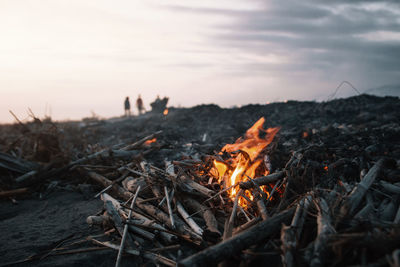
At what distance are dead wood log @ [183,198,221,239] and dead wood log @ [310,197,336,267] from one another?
48.3 inches

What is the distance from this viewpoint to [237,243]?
2562 mm

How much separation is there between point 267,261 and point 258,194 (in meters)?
1.12

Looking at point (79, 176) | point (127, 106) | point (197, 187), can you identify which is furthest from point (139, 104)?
point (197, 187)

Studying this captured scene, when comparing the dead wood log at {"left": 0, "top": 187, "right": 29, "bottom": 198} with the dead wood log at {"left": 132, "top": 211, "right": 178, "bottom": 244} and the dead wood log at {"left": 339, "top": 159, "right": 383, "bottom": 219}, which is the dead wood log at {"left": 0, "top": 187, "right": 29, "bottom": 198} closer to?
the dead wood log at {"left": 132, "top": 211, "right": 178, "bottom": 244}

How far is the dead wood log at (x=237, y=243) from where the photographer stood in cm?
234

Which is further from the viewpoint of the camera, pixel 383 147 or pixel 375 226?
pixel 383 147

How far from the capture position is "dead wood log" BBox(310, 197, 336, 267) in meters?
2.19

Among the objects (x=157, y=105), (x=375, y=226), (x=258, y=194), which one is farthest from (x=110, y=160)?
(x=157, y=105)

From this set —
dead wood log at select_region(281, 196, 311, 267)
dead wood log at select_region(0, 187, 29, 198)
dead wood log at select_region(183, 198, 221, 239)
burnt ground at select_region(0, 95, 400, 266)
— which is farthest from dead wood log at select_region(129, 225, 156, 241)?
dead wood log at select_region(0, 187, 29, 198)

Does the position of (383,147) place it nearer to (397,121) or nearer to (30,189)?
(397,121)

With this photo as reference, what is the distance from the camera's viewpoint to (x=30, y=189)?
20.0ft

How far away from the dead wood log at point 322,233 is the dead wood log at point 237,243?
1.14 ft

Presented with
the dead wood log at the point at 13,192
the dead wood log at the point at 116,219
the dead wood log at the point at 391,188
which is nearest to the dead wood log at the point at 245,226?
the dead wood log at the point at 116,219

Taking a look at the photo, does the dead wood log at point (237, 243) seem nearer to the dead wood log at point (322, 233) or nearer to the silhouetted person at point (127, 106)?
the dead wood log at point (322, 233)
